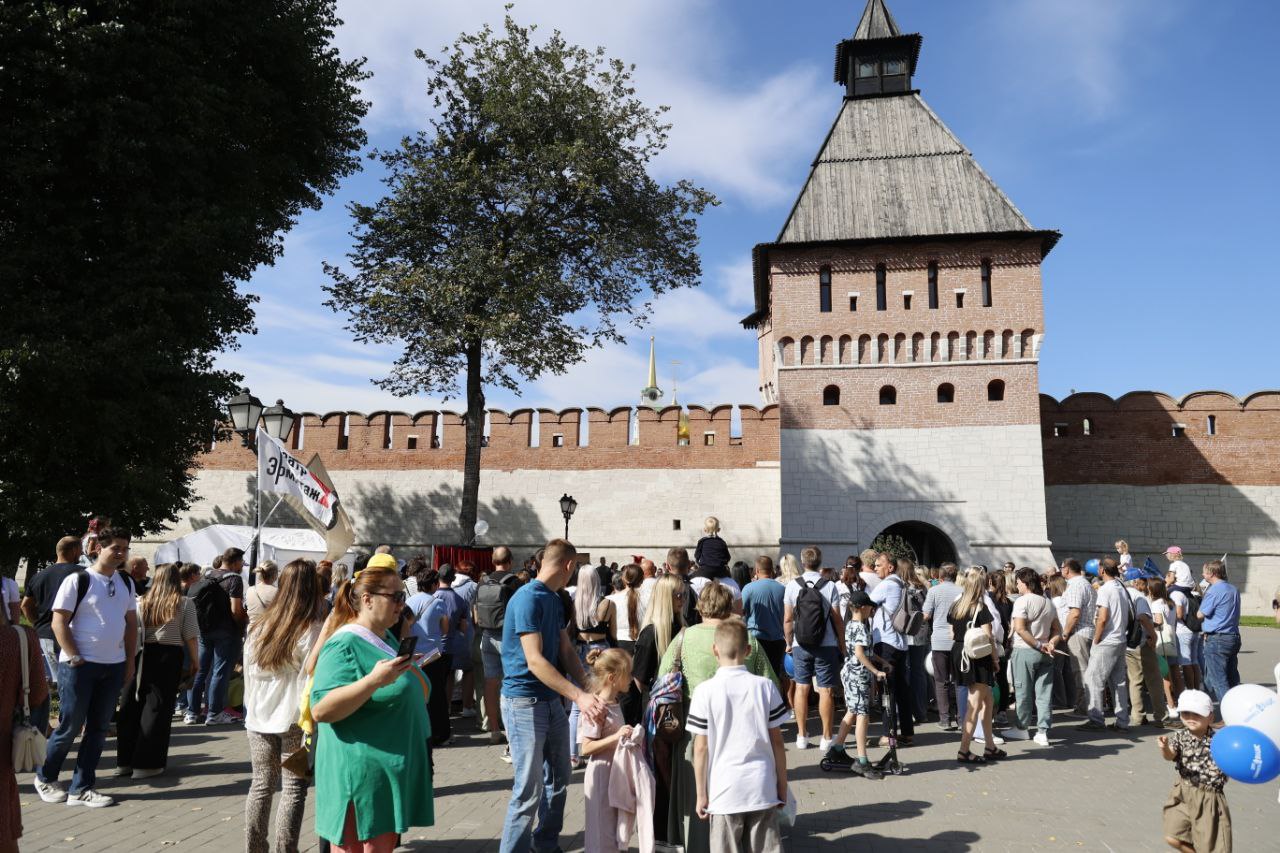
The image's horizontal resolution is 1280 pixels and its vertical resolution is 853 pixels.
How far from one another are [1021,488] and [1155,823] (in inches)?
674

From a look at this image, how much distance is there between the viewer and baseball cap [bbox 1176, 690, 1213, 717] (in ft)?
14.0

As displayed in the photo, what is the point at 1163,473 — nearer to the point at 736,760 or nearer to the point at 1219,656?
the point at 1219,656

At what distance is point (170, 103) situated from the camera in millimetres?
12688

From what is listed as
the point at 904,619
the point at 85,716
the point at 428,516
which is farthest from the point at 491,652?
the point at 428,516

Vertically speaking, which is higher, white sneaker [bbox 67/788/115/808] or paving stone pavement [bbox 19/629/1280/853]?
white sneaker [bbox 67/788/115/808]

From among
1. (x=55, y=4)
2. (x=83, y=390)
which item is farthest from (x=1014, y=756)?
(x=55, y=4)

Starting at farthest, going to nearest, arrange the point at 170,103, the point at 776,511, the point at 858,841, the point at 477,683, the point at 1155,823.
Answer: the point at 776,511 → the point at 170,103 → the point at 477,683 → the point at 1155,823 → the point at 858,841

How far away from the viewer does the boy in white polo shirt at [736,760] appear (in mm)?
3785

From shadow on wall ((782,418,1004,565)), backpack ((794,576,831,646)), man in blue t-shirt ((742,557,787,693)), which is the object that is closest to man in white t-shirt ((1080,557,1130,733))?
backpack ((794,576,831,646))

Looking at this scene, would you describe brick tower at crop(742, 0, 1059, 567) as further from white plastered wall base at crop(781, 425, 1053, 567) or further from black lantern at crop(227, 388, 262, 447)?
black lantern at crop(227, 388, 262, 447)

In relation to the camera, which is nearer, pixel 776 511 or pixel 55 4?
pixel 55 4

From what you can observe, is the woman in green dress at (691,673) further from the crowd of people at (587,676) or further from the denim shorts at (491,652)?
the denim shorts at (491,652)

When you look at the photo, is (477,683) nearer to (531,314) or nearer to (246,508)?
(531,314)

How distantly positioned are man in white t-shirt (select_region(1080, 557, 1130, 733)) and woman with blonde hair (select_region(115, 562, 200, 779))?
355 inches
